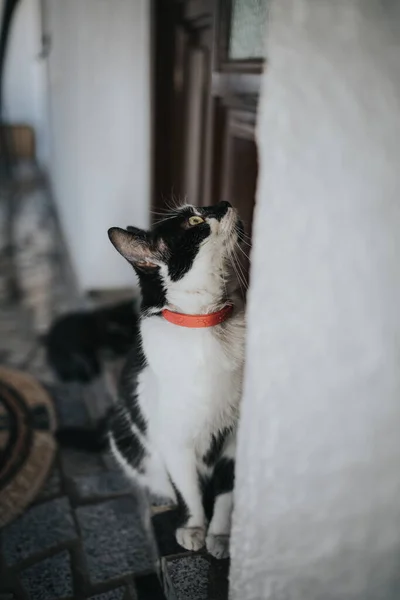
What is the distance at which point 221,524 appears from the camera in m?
1.16

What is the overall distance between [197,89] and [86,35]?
2.81 ft

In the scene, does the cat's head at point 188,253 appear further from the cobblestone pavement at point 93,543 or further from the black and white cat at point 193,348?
the cobblestone pavement at point 93,543

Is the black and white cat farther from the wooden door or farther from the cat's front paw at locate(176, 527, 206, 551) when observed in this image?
the wooden door

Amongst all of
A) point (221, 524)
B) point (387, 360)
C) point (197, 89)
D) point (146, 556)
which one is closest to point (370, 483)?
point (387, 360)

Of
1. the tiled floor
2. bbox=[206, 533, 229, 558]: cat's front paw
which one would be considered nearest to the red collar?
bbox=[206, 533, 229, 558]: cat's front paw

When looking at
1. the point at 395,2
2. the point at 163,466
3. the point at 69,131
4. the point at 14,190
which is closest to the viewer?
the point at 395,2

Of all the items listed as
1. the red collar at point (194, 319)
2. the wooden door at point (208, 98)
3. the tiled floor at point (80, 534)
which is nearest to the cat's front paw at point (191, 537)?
the tiled floor at point (80, 534)

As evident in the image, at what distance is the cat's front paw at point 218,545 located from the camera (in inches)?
44.1

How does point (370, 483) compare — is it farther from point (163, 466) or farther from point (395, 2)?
point (163, 466)

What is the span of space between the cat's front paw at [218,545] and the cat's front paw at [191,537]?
0.02 m

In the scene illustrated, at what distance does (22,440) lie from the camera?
1.84 metres

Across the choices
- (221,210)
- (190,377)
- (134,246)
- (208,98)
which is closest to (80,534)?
(190,377)

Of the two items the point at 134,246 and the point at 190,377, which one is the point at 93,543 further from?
the point at 134,246

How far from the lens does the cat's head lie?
0.99 metres
